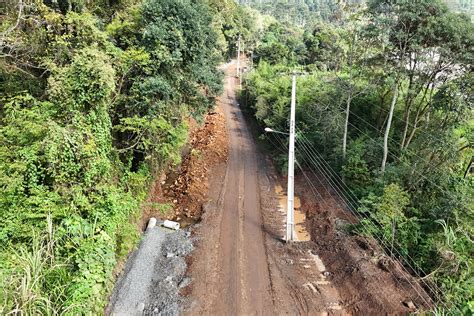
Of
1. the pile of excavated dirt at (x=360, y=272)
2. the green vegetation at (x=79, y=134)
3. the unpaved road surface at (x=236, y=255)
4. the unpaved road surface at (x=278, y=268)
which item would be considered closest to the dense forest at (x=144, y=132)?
the green vegetation at (x=79, y=134)

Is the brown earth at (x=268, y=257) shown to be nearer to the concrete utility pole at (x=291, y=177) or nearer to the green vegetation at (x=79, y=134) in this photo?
the concrete utility pole at (x=291, y=177)

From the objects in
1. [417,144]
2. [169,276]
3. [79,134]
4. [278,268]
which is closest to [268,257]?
[278,268]

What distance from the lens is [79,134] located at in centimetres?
1300

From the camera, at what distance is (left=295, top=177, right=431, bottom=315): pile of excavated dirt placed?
1331cm

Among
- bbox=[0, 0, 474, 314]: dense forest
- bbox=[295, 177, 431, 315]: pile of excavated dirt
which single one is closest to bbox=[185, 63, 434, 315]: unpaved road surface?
bbox=[295, 177, 431, 315]: pile of excavated dirt

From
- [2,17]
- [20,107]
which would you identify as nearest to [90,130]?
[20,107]

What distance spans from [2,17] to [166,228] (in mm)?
13854

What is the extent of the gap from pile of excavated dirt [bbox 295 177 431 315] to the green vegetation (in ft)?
31.5

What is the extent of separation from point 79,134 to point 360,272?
517 inches

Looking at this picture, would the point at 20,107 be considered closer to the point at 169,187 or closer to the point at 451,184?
the point at 169,187

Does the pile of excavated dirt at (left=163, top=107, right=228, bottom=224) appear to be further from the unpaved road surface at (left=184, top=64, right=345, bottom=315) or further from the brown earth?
the unpaved road surface at (left=184, top=64, right=345, bottom=315)

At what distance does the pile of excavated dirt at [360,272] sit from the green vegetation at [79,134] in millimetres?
9592

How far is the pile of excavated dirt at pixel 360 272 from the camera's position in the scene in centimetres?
1331

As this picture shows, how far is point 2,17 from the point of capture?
17141mm
